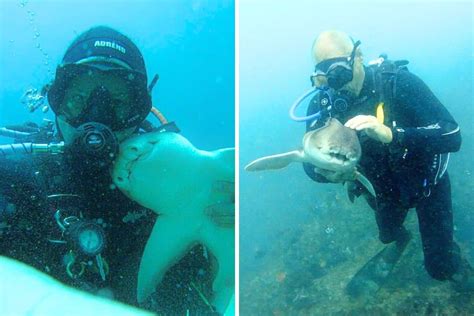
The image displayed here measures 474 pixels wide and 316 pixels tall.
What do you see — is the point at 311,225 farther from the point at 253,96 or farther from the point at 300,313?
the point at 253,96

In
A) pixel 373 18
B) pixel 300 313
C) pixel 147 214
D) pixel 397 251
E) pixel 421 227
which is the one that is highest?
pixel 147 214

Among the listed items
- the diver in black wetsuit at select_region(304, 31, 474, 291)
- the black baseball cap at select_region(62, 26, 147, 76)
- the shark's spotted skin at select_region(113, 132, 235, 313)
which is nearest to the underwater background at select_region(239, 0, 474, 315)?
the diver in black wetsuit at select_region(304, 31, 474, 291)

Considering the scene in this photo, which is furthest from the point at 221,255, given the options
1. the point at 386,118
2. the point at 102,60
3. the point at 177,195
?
the point at 386,118

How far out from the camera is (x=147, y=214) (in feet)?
9.18

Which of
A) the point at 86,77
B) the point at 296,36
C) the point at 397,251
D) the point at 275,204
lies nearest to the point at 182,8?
the point at 86,77

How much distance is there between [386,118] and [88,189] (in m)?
2.77

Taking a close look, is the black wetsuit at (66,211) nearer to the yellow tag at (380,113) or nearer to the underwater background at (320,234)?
the yellow tag at (380,113)

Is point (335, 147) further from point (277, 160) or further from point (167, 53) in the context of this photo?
point (167, 53)

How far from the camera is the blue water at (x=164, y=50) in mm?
3766

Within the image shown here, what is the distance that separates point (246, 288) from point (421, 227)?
6506 mm

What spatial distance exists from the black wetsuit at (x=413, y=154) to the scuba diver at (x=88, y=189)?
184 centimetres

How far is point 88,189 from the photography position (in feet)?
8.23

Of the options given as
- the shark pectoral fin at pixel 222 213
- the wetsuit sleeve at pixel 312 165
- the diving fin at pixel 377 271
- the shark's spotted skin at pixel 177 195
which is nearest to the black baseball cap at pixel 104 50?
the shark's spotted skin at pixel 177 195

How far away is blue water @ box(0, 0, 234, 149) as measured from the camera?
148 inches
